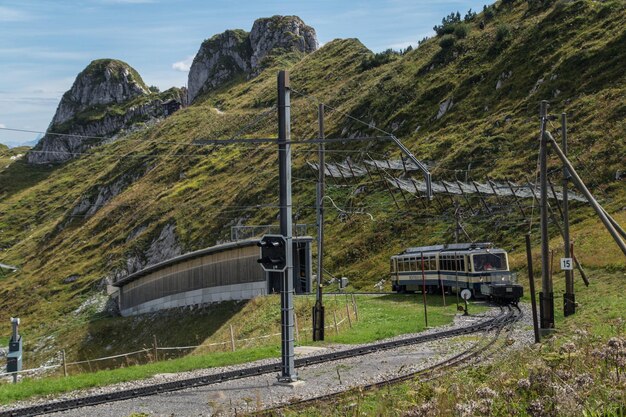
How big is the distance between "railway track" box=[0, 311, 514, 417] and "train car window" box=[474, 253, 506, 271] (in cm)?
1402

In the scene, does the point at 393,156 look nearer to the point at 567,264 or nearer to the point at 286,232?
the point at 567,264

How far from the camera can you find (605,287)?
34.7 m

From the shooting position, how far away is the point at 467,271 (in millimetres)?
41312

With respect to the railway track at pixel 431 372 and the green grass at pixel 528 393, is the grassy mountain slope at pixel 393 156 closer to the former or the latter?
the railway track at pixel 431 372

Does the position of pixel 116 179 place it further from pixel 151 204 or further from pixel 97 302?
pixel 97 302

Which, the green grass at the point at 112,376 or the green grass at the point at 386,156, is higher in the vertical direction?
the green grass at the point at 386,156

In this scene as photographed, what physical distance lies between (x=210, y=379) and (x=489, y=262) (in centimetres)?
2593

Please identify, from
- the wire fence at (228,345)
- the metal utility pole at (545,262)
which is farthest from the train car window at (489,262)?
the metal utility pole at (545,262)

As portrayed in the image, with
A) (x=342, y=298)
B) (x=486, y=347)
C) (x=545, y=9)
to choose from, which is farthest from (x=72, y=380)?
(x=545, y=9)

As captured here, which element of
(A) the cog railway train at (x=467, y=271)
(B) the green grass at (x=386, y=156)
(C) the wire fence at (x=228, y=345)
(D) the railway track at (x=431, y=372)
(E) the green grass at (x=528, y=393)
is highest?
(B) the green grass at (x=386, y=156)

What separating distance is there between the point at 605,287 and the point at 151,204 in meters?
81.7

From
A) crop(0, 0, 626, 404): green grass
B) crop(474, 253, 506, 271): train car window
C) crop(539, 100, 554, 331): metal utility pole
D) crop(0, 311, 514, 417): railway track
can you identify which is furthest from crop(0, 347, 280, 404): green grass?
crop(474, 253, 506, 271): train car window

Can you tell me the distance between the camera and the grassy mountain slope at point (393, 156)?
198 ft

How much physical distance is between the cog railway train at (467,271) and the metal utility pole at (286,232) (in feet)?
66.1
